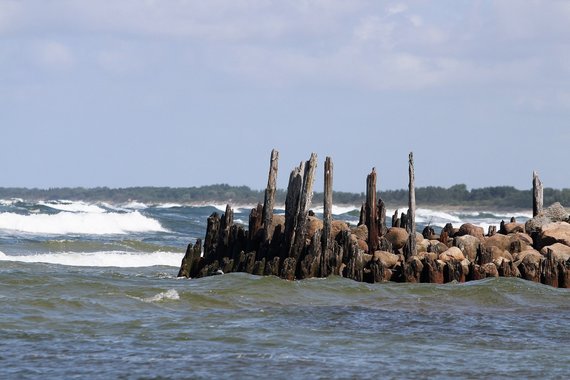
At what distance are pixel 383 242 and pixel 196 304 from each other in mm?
6096

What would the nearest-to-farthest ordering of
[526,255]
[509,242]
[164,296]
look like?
[164,296], [526,255], [509,242]

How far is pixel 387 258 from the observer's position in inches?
858

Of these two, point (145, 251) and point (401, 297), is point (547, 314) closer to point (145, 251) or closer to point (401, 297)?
point (401, 297)

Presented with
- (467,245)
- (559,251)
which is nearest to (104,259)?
(467,245)

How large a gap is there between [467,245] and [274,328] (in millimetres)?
8895

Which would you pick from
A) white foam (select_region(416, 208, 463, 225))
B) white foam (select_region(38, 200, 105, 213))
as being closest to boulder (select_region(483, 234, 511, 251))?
white foam (select_region(416, 208, 463, 225))

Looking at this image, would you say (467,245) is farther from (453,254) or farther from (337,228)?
(337,228)

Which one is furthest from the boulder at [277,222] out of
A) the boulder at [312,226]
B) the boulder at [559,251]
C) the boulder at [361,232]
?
the boulder at [559,251]

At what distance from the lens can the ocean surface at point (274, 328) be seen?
39.6ft

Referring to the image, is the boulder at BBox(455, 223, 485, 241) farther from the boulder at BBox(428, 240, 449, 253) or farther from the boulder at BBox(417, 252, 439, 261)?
the boulder at BBox(417, 252, 439, 261)

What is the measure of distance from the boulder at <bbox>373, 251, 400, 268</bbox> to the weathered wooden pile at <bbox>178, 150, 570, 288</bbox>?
0.02m

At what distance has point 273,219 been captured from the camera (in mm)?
22812

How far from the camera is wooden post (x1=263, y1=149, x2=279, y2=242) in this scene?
872 inches

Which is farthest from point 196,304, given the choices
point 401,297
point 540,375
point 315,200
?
point 315,200
